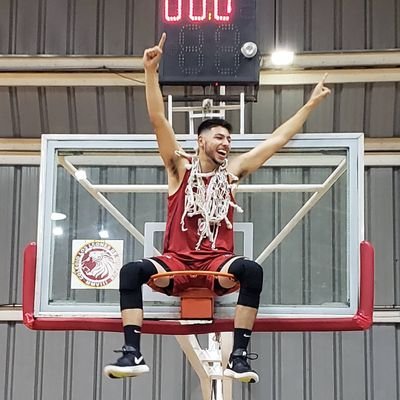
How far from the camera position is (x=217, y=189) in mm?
4289

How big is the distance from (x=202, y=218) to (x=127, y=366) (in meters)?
0.88

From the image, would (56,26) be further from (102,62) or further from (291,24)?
(291,24)

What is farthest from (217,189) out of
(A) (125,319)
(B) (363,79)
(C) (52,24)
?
(C) (52,24)

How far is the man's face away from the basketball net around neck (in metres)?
0.09

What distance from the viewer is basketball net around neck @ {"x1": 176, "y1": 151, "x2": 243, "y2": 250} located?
4.24 metres

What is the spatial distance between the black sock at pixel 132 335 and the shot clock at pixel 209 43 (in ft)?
4.53

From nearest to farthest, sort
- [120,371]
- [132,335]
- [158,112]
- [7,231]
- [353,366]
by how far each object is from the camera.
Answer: [120,371] → [132,335] → [158,112] → [353,366] → [7,231]

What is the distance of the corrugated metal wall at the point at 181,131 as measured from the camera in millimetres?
7500

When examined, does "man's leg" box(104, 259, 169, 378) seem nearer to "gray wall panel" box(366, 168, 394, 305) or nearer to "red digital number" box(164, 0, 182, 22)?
"red digital number" box(164, 0, 182, 22)

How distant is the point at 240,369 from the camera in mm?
3848

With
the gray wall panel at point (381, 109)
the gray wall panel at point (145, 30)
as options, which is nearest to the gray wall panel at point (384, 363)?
the gray wall panel at point (381, 109)

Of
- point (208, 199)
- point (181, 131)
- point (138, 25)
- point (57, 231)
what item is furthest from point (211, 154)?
point (138, 25)

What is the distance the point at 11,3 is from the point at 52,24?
1.44ft

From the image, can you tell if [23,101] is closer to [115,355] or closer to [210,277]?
[115,355]
